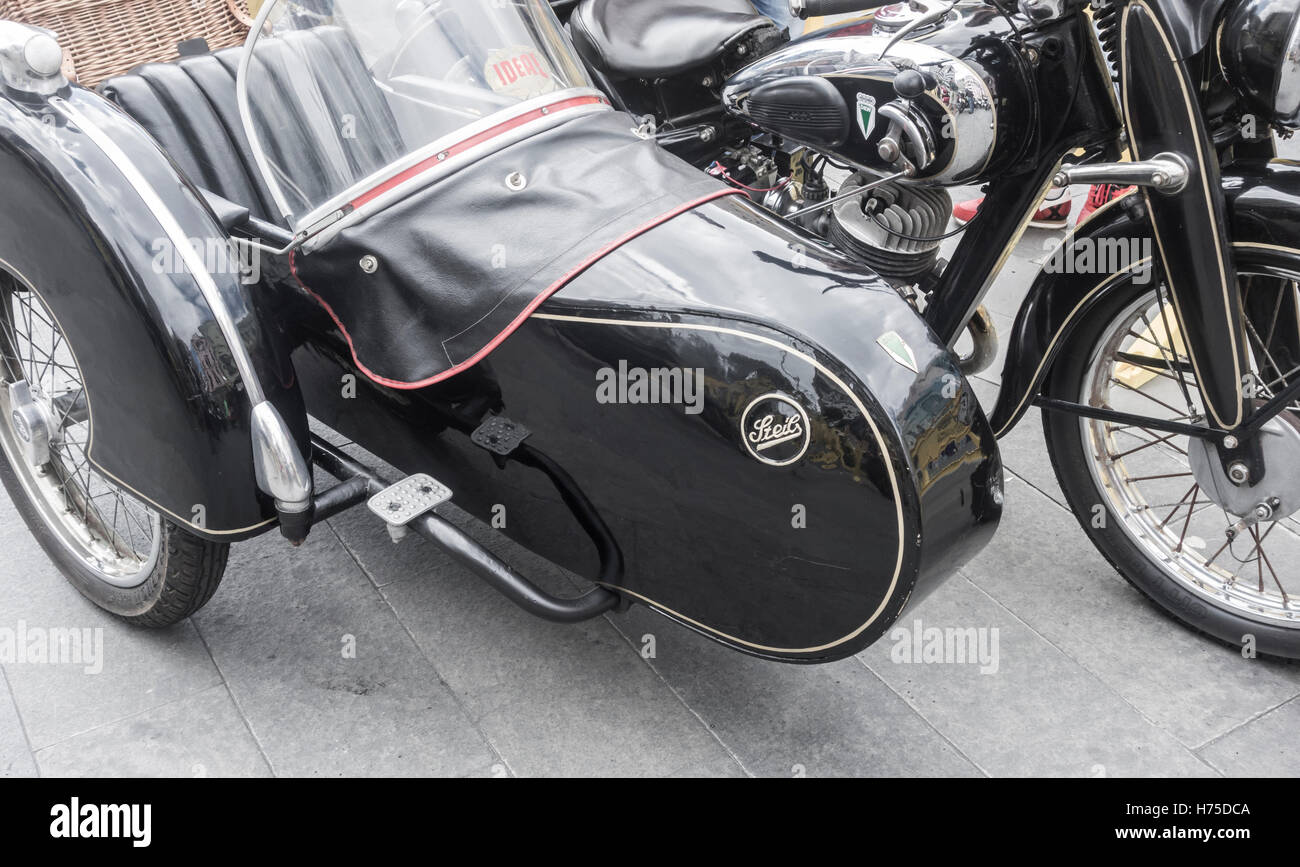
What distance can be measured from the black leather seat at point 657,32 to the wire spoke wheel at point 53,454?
1.73 meters

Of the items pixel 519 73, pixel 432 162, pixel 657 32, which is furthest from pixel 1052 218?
pixel 432 162

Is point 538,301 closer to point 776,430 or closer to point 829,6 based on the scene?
point 776,430

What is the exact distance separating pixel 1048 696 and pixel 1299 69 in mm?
1320

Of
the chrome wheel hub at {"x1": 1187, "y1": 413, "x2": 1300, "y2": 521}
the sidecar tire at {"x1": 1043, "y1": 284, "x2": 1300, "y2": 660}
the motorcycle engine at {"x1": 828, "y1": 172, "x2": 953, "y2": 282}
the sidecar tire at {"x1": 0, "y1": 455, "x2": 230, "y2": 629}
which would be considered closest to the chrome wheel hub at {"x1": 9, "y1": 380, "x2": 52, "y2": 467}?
the sidecar tire at {"x1": 0, "y1": 455, "x2": 230, "y2": 629}

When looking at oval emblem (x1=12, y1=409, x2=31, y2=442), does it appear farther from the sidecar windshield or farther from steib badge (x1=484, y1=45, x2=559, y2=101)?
steib badge (x1=484, y1=45, x2=559, y2=101)

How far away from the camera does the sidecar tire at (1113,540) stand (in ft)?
7.98

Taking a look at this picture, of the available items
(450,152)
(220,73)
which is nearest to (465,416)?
(450,152)

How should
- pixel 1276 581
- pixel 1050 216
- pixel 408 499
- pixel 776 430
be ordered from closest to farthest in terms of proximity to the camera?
pixel 776 430 < pixel 408 499 < pixel 1276 581 < pixel 1050 216

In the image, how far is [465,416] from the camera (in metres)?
2.07

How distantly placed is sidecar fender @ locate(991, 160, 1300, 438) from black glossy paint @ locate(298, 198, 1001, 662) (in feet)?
1.98

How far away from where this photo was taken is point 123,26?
12.3 ft

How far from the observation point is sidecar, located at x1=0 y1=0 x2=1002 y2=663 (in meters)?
1.77

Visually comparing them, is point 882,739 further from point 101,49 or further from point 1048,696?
point 101,49

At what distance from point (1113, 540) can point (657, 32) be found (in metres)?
1.97
